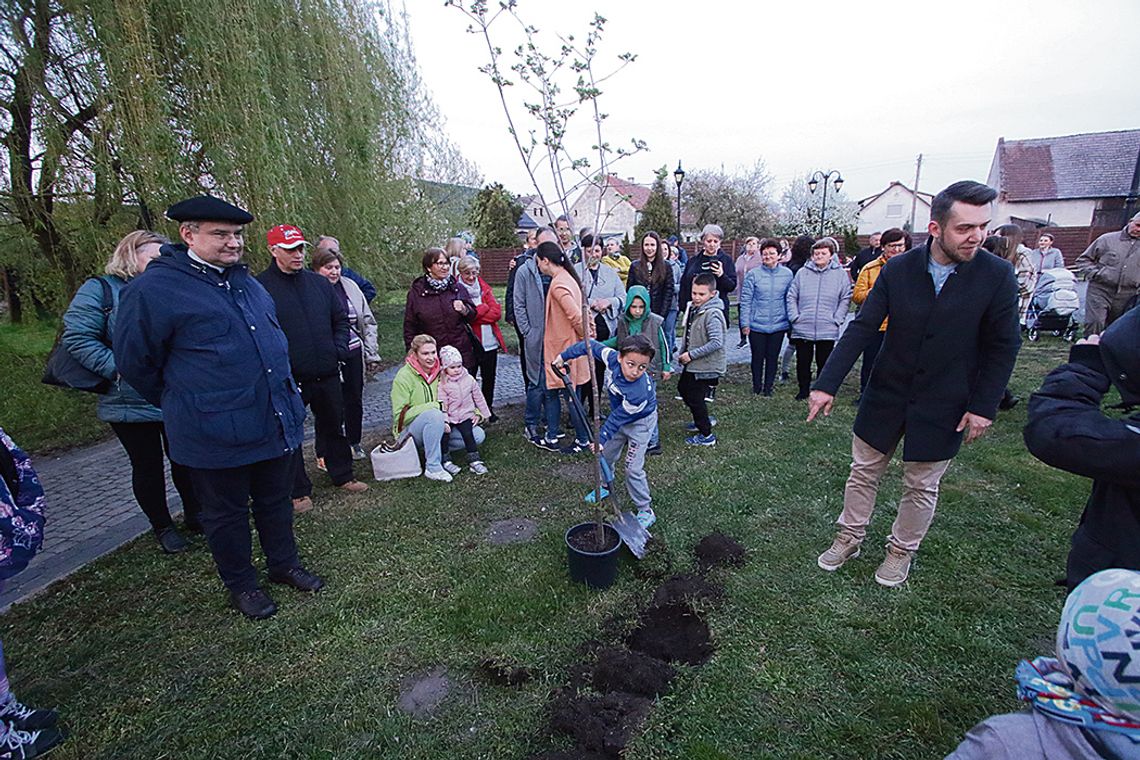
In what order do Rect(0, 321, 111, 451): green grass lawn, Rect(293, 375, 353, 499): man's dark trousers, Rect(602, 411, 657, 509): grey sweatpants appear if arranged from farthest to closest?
1. Rect(0, 321, 111, 451): green grass lawn
2. Rect(293, 375, 353, 499): man's dark trousers
3. Rect(602, 411, 657, 509): grey sweatpants

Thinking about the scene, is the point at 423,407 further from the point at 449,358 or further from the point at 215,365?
the point at 215,365

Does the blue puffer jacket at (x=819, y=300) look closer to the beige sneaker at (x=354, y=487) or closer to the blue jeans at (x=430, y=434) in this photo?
the blue jeans at (x=430, y=434)

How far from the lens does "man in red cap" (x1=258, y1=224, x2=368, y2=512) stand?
3971 millimetres

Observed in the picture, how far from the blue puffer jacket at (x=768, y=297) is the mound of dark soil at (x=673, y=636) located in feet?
15.3

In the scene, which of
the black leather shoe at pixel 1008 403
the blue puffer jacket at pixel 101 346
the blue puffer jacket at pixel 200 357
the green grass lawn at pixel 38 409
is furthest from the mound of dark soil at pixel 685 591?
the green grass lawn at pixel 38 409

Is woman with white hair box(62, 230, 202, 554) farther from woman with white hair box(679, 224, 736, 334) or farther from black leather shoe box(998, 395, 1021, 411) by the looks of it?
black leather shoe box(998, 395, 1021, 411)

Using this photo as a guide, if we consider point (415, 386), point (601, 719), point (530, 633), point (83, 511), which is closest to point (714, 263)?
point (415, 386)

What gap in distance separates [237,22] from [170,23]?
639 millimetres

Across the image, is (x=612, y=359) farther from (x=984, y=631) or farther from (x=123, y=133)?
(x=123, y=133)

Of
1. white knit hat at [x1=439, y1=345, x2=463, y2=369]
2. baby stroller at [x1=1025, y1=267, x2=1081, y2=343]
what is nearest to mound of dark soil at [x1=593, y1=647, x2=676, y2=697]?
white knit hat at [x1=439, y1=345, x2=463, y2=369]

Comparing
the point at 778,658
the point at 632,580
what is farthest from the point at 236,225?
the point at 778,658

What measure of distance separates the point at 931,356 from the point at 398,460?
13.2 feet

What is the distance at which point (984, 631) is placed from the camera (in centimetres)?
281

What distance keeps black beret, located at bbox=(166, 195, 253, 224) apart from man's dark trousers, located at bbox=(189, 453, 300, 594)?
4.06 ft
